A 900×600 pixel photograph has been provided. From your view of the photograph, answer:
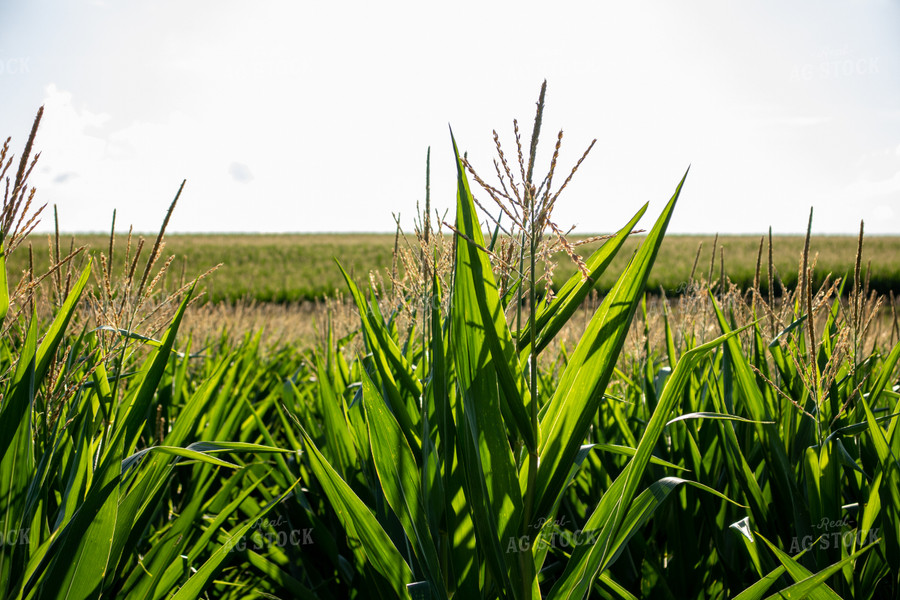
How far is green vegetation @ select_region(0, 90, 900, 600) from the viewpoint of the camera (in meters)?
0.97

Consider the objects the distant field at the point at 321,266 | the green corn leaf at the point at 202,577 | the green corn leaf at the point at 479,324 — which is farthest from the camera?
the distant field at the point at 321,266

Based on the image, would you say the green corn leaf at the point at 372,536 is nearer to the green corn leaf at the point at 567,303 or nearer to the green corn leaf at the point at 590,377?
the green corn leaf at the point at 590,377

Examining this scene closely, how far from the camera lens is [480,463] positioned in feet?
3.12

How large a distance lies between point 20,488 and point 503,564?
1028mm

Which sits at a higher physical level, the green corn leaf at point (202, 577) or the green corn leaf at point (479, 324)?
the green corn leaf at point (479, 324)

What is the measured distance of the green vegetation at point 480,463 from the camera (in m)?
0.97

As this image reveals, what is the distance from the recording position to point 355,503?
1.12 m

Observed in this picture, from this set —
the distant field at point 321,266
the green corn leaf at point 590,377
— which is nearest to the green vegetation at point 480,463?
the green corn leaf at point 590,377

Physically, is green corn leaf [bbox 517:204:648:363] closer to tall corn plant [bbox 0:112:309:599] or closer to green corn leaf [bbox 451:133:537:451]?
green corn leaf [bbox 451:133:537:451]

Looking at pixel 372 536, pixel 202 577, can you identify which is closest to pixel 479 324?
pixel 372 536

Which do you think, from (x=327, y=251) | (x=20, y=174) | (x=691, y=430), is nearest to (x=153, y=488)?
(x=20, y=174)

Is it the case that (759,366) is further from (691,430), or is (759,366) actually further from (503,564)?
(503,564)

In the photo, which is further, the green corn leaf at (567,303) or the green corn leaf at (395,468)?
the green corn leaf at (395,468)

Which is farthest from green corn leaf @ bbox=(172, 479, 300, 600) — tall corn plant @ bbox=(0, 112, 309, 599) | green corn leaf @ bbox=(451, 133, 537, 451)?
green corn leaf @ bbox=(451, 133, 537, 451)
